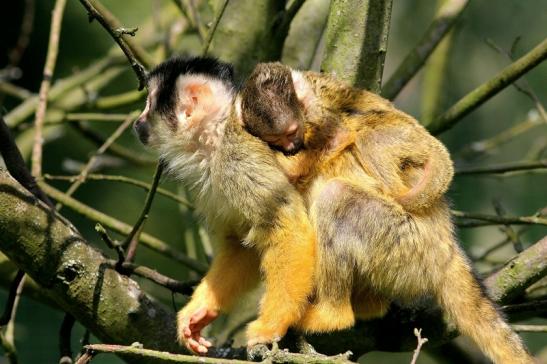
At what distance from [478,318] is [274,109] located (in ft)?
4.55

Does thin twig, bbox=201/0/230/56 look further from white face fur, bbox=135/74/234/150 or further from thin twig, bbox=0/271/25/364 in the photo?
thin twig, bbox=0/271/25/364

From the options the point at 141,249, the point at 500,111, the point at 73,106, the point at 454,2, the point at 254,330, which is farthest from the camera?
the point at 500,111

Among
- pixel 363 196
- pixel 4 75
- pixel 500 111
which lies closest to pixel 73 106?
pixel 4 75

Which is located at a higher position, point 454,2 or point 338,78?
point 454,2

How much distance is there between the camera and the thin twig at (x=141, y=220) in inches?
147

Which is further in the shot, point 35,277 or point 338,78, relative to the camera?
point 338,78

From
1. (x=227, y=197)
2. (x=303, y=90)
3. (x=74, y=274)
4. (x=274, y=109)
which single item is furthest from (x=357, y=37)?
(x=74, y=274)

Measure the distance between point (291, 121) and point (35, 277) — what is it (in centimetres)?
141

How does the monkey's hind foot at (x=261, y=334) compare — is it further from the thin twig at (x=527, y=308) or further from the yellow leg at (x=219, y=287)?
the thin twig at (x=527, y=308)

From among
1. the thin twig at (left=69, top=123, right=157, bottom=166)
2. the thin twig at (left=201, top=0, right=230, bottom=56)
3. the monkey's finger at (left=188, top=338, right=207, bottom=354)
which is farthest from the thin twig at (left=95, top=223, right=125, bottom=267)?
the thin twig at (left=69, top=123, right=157, bottom=166)

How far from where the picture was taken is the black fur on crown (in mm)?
4180

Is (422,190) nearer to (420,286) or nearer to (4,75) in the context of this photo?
(420,286)

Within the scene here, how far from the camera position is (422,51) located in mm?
4797

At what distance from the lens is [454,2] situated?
4945 mm
